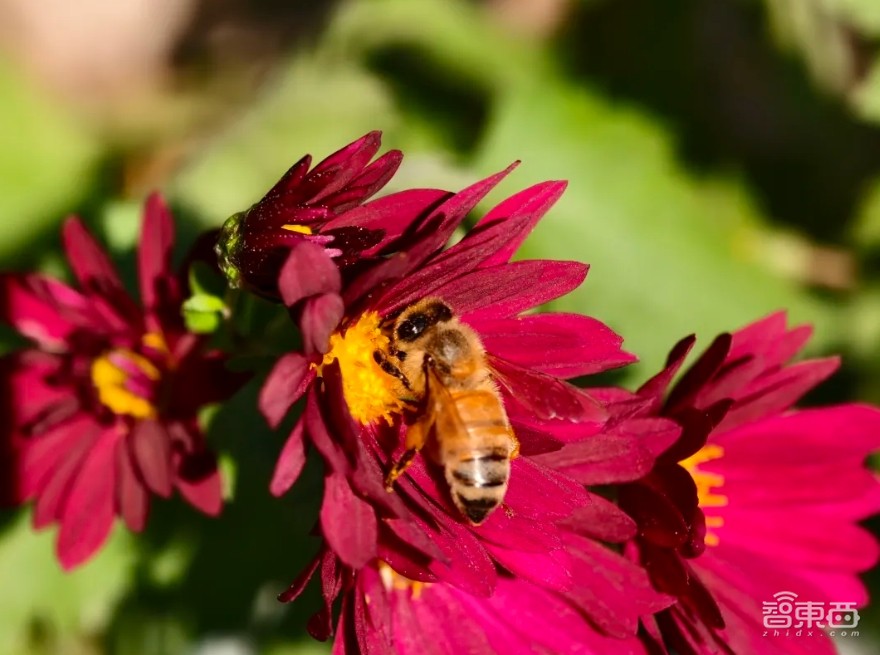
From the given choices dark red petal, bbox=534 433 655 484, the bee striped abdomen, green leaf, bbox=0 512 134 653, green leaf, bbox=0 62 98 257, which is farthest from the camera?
green leaf, bbox=0 62 98 257

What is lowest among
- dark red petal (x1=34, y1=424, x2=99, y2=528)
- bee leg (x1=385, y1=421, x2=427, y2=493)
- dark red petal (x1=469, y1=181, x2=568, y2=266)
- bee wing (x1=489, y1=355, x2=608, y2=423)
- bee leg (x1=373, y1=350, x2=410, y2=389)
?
dark red petal (x1=34, y1=424, x2=99, y2=528)

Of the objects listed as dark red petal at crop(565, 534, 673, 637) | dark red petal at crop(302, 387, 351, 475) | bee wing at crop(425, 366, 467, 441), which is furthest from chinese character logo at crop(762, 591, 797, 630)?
dark red petal at crop(302, 387, 351, 475)

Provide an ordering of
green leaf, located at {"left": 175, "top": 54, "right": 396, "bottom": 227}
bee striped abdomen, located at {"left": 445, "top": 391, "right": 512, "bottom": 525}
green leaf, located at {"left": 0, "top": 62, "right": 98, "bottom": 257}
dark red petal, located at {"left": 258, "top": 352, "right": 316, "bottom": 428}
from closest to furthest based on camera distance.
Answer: dark red petal, located at {"left": 258, "top": 352, "right": 316, "bottom": 428} < bee striped abdomen, located at {"left": 445, "top": 391, "right": 512, "bottom": 525} < green leaf, located at {"left": 175, "top": 54, "right": 396, "bottom": 227} < green leaf, located at {"left": 0, "top": 62, "right": 98, "bottom": 257}

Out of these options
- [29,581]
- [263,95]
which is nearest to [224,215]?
[263,95]

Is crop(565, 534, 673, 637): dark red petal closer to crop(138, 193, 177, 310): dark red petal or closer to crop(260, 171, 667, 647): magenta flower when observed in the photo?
crop(260, 171, 667, 647): magenta flower

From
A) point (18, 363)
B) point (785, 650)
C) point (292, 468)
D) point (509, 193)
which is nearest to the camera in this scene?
point (292, 468)

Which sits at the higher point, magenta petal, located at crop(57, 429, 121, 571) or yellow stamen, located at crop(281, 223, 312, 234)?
yellow stamen, located at crop(281, 223, 312, 234)

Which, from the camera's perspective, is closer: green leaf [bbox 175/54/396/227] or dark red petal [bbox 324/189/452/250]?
dark red petal [bbox 324/189/452/250]

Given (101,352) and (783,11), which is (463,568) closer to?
(101,352)
